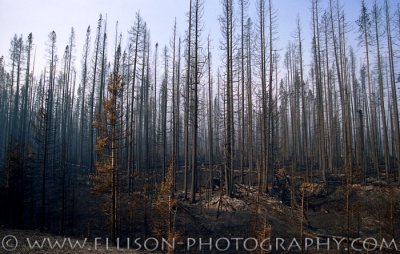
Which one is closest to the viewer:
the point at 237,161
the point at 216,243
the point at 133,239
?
the point at 216,243

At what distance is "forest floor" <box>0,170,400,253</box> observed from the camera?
38.3 ft

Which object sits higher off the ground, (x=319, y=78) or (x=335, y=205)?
(x=319, y=78)

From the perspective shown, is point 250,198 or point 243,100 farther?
point 243,100

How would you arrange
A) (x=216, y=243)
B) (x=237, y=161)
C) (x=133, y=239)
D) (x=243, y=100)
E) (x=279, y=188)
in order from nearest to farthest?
(x=216, y=243)
(x=133, y=239)
(x=279, y=188)
(x=243, y=100)
(x=237, y=161)

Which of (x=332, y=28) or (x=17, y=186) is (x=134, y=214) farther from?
(x=332, y=28)

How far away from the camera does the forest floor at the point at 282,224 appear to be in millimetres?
11688

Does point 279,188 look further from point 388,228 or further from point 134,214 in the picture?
point 134,214

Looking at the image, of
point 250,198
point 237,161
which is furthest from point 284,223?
point 237,161

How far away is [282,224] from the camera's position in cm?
1561

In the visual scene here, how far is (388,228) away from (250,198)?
790 cm

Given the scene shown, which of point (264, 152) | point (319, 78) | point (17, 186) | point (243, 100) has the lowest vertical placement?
point (17, 186)

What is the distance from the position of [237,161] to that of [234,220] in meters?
23.2

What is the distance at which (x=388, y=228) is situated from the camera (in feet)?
46.9

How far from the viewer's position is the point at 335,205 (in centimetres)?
1817
